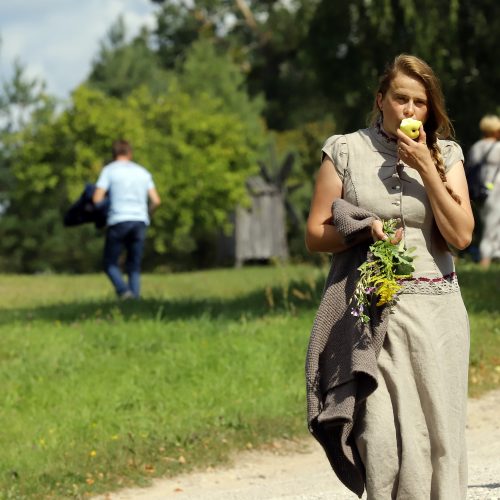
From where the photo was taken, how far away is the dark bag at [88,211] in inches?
565

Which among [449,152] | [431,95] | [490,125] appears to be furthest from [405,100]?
[490,125]

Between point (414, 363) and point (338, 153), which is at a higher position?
point (338, 153)

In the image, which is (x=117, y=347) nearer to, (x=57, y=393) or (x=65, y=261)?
(x=57, y=393)

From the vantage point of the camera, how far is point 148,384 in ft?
32.6

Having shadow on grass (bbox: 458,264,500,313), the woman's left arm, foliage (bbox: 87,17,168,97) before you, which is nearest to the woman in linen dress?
the woman's left arm

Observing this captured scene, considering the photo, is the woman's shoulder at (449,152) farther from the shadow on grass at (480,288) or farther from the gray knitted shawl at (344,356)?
the shadow on grass at (480,288)

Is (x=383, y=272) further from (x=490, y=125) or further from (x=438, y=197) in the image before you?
(x=490, y=125)

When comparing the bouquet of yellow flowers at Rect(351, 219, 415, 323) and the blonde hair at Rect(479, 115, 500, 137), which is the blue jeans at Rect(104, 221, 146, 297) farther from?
the bouquet of yellow flowers at Rect(351, 219, 415, 323)

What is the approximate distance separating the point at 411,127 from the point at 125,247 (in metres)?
10.0

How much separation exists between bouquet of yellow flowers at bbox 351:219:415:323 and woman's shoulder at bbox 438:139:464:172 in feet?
1.17

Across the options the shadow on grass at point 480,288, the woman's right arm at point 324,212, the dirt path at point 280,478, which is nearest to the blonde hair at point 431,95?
the woman's right arm at point 324,212

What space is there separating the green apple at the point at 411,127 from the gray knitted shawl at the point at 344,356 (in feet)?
1.12

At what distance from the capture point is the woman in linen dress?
4.63 meters

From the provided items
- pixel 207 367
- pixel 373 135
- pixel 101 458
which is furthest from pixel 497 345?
pixel 373 135
